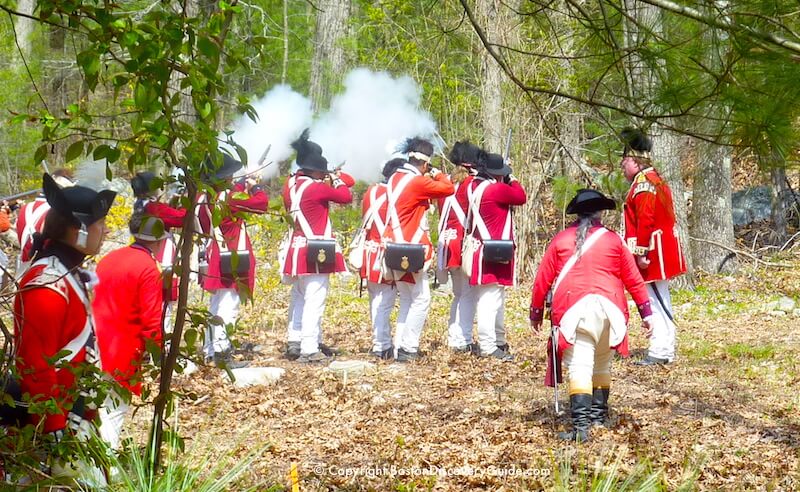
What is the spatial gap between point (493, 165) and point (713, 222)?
297 inches

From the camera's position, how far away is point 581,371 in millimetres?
6285

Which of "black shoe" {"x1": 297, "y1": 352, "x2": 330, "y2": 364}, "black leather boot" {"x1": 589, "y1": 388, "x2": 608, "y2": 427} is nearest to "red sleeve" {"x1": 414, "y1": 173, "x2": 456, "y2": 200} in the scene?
"black shoe" {"x1": 297, "y1": 352, "x2": 330, "y2": 364}

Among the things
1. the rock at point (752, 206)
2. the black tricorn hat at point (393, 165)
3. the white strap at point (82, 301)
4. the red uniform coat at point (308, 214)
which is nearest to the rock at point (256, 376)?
the red uniform coat at point (308, 214)

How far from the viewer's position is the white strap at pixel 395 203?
9.43m

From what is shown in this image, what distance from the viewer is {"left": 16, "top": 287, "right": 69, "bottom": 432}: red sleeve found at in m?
3.75

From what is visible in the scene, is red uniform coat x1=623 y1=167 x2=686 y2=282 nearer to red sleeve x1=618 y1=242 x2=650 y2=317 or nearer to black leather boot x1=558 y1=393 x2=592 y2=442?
red sleeve x1=618 y1=242 x2=650 y2=317

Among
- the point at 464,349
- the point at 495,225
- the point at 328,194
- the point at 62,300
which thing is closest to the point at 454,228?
the point at 495,225

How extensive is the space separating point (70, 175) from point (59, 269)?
19.0ft

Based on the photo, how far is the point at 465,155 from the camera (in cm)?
984

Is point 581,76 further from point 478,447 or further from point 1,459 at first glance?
point 1,459

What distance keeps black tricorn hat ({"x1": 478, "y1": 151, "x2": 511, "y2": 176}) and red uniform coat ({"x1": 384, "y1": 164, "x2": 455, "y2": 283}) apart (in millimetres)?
445

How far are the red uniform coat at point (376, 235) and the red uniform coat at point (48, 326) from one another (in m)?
5.69

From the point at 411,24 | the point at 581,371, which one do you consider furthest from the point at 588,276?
the point at 411,24

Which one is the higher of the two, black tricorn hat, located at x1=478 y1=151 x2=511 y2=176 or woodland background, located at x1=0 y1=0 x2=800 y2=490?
black tricorn hat, located at x1=478 y1=151 x2=511 y2=176
